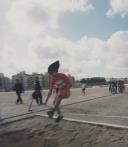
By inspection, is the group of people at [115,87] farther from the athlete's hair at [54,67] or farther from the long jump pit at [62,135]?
the athlete's hair at [54,67]

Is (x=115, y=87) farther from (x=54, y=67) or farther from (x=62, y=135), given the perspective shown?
(x=54, y=67)

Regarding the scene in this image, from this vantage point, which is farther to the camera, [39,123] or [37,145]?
[39,123]

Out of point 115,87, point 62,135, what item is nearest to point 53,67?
point 62,135

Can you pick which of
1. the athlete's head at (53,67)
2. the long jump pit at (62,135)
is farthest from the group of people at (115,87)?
the athlete's head at (53,67)

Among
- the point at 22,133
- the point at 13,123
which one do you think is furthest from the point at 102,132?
the point at 13,123

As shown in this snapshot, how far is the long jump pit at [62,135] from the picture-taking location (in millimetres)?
8538

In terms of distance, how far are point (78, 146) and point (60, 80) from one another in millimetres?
2015

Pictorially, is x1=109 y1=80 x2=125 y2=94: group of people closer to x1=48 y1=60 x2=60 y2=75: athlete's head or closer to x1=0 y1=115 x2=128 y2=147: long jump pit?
x1=0 y1=115 x2=128 y2=147: long jump pit

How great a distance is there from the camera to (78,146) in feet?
27.2

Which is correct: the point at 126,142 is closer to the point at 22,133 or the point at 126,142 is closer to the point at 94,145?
the point at 94,145

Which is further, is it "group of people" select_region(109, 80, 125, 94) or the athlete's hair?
"group of people" select_region(109, 80, 125, 94)

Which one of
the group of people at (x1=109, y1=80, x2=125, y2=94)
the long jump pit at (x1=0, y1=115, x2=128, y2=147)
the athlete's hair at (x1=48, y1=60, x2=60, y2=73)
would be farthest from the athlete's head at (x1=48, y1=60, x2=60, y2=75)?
the group of people at (x1=109, y1=80, x2=125, y2=94)

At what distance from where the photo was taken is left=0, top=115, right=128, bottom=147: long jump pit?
28.0 ft

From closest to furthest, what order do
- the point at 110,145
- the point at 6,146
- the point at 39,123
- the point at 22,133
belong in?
the point at 110,145 → the point at 6,146 → the point at 22,133 → the point at 39,123
